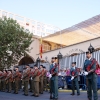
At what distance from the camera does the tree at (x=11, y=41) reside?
62.6 feet

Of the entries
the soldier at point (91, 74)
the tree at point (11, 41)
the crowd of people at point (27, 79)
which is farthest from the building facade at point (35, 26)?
the soldier at point (91, 74)

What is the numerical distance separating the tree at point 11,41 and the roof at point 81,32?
5068 millimetres

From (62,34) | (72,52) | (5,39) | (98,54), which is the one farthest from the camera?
(62,34)

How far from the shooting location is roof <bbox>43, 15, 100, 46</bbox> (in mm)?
20581

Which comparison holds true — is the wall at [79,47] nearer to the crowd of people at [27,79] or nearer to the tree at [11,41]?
the tree at [11,41]

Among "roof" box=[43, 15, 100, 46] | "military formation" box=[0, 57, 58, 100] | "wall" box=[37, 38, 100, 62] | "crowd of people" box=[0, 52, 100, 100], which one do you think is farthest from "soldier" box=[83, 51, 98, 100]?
"roof" box=[43, 15, 100, 46]

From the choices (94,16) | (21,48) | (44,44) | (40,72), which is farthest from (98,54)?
(44,44)

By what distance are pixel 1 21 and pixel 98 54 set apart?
9.73m

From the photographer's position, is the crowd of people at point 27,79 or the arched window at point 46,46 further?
the arched window at point 46,46

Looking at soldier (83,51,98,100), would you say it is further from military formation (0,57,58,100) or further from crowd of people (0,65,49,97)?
crowd of people (0,65,49,97)

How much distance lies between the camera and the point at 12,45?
1930 centimetres

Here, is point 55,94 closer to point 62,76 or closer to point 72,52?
point 62,76

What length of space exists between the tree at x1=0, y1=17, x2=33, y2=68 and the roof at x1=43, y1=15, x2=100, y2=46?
200 inches

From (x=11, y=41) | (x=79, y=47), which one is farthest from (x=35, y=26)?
(x=11, y=41)
